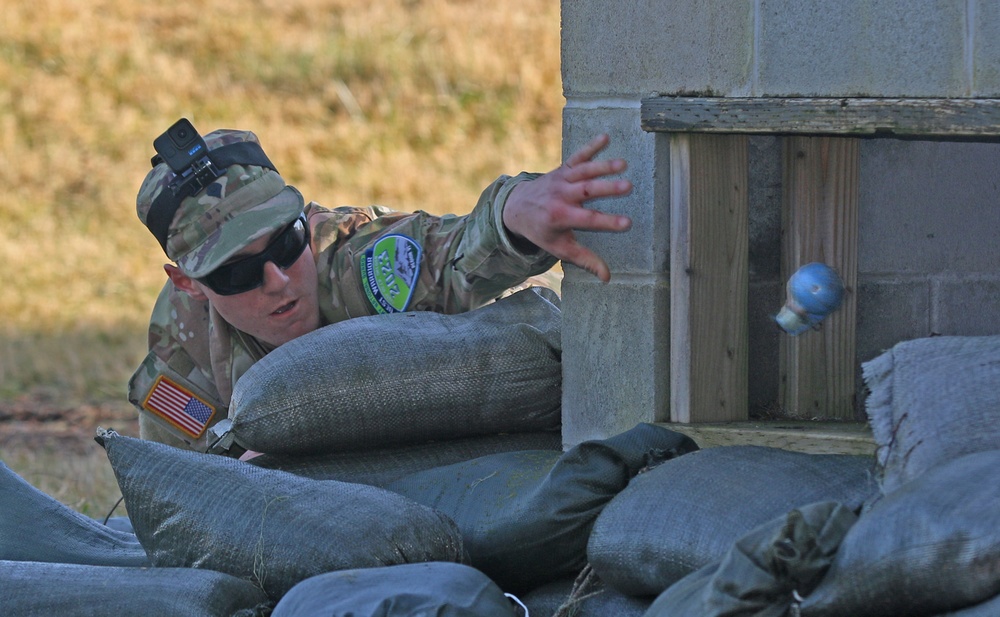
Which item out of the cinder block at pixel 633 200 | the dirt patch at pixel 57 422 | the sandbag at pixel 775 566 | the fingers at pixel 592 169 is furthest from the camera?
the dirt patch at pixel 57 422

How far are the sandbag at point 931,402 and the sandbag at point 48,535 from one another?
156 cm

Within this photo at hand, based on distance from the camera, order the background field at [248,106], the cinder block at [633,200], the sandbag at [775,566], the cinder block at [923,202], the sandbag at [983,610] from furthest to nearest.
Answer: the background field at [248,106] < the cinder block at [923,202] < the cinder block at [633,200] < the sandbag at [775,566] < the sandbag at [983,610]

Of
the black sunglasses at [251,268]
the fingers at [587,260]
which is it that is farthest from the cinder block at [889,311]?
the black sunglasses at [251,268]

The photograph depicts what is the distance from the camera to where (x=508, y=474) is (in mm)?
2561

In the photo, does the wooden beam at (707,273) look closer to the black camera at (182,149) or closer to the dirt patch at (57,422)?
the black camera at (182,149)

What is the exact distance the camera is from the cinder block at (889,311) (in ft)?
8.96

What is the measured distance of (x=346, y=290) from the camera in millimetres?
3412

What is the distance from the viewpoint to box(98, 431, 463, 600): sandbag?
2320 millimetres

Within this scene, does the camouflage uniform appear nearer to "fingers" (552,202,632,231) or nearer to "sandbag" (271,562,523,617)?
"fingers" (552,202,632,231)

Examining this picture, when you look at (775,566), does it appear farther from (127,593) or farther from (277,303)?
(277,303)

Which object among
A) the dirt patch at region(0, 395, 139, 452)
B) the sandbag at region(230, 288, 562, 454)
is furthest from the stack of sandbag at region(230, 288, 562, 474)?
the dirt patch at region(0, 395, 139, 452)

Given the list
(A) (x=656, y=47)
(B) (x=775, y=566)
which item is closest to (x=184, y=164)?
(A) (x=656, y=47)

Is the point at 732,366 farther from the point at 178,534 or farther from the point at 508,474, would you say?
the point at 178,534

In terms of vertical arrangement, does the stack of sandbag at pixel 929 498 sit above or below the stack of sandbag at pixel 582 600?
above
